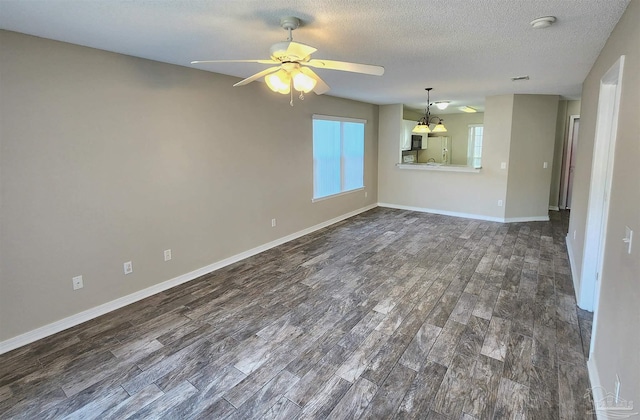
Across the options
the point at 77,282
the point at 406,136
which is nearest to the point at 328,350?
the point at 77,282

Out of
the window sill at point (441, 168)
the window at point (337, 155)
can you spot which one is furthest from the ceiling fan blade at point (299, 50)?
the window sill at point (441, 168)

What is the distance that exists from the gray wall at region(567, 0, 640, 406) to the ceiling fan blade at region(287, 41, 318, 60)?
1777mm

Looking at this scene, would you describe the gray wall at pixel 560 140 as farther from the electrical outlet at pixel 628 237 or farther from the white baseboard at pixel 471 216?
the electrical outlet at pixel 628 237

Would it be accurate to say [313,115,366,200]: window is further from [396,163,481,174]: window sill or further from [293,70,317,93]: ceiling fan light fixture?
[293,70,317,93]: ceiling fan light fixture

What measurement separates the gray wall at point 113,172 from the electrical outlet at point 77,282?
0.05m

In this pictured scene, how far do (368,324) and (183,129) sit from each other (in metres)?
2.75

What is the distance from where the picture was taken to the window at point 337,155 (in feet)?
18.7

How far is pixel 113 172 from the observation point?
9.94 ft

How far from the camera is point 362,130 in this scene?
22.4 feet

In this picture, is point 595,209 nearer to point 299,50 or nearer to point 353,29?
point 353,29

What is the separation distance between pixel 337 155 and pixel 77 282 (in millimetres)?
4414

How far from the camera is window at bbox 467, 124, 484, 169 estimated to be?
30.1 feet

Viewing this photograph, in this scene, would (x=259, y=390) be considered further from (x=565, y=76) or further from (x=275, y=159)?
(x=565, y=76)

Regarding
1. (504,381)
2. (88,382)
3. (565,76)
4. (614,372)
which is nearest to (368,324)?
(504,381)
